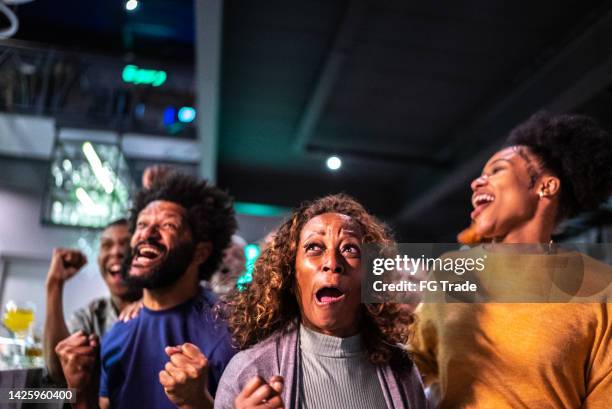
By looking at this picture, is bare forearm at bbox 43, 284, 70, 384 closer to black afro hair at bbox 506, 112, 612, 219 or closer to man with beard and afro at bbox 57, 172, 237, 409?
man with beard and afro at bbox 57, 172, 237, 409

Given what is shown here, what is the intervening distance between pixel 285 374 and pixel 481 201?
83 cm

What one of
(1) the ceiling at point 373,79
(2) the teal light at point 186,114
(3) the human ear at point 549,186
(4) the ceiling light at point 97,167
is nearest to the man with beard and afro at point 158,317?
(3) the human ear at point 549,186

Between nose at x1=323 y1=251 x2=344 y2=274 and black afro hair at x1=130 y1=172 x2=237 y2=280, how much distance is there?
0.84 m

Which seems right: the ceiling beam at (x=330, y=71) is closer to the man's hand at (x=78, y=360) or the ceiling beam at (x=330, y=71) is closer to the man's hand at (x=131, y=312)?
the man's hand at (x=131, y=312)

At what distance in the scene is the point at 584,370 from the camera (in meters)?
1.58

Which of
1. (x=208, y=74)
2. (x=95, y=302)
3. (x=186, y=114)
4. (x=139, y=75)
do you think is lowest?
(x=95, y=302)

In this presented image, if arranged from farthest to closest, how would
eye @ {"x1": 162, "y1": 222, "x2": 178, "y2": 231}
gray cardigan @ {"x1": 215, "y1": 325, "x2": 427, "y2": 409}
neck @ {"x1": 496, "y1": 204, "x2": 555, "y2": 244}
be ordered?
eye @ {"x1": 162, "y1": 222, "x2": 178, "y2": 231}
neck @ {"x1": 496, "y1": 204, "x2": 555, "y2": 244}
gray cardigan @ {"x1": 215, "y1": 325, "x2": 427, "y2": 409}

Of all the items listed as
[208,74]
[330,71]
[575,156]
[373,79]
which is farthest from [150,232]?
[373,79]

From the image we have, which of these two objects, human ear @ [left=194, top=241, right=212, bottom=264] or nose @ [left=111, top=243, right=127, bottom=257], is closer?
human ear @ [left=194, top=241, right=212, bottom=264]

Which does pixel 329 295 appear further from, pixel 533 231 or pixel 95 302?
pixel 95 302

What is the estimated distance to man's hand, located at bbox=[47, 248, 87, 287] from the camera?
231 cm

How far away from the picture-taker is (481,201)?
1826mm

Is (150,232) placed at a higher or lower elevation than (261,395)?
higher

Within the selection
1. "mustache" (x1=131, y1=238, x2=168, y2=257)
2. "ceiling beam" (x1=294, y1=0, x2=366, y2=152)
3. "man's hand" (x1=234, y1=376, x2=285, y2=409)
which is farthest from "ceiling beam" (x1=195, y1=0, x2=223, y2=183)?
"man's hand" (x1=234, y1=376, x2=285, y2=409)
